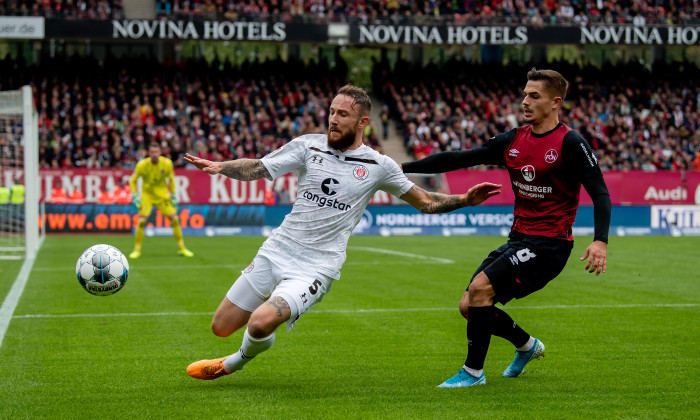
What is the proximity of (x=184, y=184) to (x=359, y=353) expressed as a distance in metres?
23.1

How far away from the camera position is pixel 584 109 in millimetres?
40219

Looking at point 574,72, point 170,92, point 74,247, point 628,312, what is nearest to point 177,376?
point 628,312

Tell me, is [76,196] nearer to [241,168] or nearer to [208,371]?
[208,371]

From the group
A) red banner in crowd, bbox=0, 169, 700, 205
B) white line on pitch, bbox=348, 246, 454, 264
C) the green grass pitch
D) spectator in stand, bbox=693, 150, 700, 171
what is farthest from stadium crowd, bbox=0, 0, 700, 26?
the green grass pitch

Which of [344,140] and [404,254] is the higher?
[344,140]

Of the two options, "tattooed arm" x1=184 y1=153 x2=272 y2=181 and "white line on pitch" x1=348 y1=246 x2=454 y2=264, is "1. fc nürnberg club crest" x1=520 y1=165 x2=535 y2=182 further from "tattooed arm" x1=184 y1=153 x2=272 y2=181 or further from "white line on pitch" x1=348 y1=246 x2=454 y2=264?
"white line on pitch" x1=348 y1=246 x2=454 y2=264

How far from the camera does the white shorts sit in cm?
587

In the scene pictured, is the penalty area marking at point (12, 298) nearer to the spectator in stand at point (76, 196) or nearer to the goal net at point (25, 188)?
the goal net at point (25, 188)

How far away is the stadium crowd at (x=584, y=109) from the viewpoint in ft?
122

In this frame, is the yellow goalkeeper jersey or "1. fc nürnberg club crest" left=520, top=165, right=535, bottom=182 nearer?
"1. fc nürnberg club crest" left=520, top=165, right=535, bottom=182

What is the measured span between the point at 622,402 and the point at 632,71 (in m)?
41.4

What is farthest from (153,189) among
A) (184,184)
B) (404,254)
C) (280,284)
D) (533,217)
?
(533,217)

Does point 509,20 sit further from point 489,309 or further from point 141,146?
point 489,309

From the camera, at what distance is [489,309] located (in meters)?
6.25
